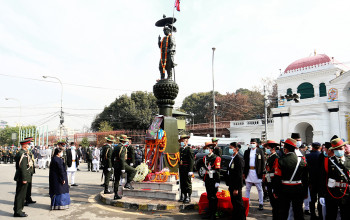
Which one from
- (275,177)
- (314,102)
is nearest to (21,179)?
(275,177)

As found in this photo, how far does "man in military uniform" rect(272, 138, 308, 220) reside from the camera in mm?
5043

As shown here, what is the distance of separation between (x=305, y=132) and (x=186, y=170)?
82.7 ft

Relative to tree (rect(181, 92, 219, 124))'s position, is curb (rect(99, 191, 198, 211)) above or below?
below

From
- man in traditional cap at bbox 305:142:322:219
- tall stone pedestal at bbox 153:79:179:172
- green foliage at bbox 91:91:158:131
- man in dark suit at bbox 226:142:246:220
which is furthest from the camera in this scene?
green foliage at bbox 91:91:158:131

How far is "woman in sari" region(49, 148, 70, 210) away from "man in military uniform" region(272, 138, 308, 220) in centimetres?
570

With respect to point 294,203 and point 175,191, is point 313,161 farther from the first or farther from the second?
point 175,191

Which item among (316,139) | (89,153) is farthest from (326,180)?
(316,139)

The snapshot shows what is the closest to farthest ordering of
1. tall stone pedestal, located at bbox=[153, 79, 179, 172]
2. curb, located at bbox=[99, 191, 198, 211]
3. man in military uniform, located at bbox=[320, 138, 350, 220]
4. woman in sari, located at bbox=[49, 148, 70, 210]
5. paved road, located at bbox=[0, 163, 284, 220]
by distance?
man in military uniform, located at bbox=[320, 138, 350, 220] < paved road, located at bbox=[0, 163, 284, 220] < curb, located at bbox=[99, 191, 198, 211] < woman in sari, located at bbox=[49, 148, 70, 210] < tall stone pedestal, located at bbox=[153, 79, 179, 172]

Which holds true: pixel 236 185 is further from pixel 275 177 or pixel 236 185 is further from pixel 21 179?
pixel 21 179

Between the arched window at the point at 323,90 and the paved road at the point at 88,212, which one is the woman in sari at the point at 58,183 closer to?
the paved road at the point at 88,212

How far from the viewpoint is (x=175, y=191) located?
8219 millimetres

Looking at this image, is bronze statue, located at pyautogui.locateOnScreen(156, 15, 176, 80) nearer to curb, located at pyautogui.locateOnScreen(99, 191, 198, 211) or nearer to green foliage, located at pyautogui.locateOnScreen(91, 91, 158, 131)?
curb, located at pyautogui.locateOnScreen(99, 191, 198, 211)

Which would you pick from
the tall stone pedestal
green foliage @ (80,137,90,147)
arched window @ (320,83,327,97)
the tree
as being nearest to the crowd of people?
the tall stone pedestal

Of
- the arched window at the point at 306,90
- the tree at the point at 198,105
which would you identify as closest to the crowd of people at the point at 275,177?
the arched window at the point at 306,90
